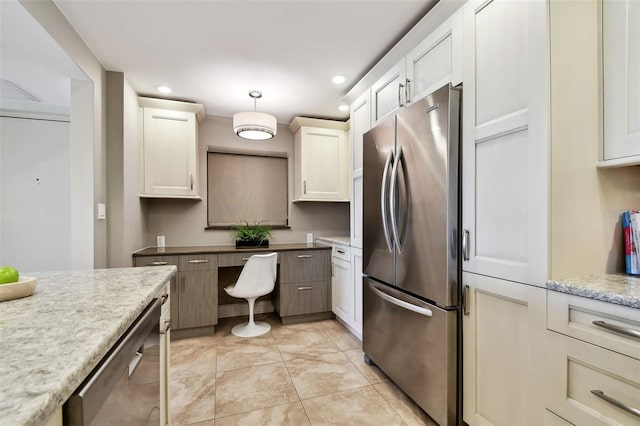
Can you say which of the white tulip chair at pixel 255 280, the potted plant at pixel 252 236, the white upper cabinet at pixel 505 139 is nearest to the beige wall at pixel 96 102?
the white tulip chair at pixel 255 280

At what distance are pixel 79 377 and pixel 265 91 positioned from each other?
274cm

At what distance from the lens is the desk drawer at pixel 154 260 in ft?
8.82

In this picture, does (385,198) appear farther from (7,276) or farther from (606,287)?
(7,276)

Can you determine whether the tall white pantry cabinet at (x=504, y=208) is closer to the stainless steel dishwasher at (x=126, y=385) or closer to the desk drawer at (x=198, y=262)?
the stainless steel dishwasher at (x=126, y=385)

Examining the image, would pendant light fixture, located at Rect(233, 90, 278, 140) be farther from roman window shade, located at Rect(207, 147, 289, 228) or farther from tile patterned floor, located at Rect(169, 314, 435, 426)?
tile patterned floor, located at Rect(169, 314, 435, 426)

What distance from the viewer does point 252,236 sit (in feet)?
11.2

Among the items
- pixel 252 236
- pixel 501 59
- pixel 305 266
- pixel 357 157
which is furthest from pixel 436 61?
pixel 252 236

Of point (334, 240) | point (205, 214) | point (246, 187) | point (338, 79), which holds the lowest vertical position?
point (334, 240)

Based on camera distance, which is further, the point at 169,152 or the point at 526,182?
the point at 169,152

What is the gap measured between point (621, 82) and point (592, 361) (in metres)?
1.08

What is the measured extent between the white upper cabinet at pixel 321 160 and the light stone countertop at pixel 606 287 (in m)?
2.57

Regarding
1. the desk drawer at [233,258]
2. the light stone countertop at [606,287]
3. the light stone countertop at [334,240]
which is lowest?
the desk drawer at [233,258]

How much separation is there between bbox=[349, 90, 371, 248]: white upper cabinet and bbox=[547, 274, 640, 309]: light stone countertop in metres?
1.58

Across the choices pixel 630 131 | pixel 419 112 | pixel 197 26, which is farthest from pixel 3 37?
pixel 630 131
